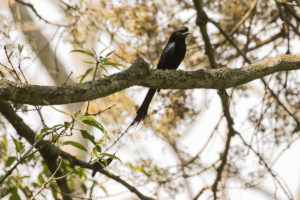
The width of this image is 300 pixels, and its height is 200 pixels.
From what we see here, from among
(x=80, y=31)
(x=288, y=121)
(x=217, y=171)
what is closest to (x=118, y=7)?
(x=80, y=31)

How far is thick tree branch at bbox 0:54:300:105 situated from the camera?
2.12 metres

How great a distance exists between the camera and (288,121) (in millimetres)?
4887

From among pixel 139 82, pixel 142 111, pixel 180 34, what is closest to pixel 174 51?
pixel 180 34

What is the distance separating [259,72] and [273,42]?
7.95 ft

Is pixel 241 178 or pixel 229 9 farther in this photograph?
pixel 229 9

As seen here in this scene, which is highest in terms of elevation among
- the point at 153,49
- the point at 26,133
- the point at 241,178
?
the point at 153,49

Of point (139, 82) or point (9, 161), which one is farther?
point (9, 161)

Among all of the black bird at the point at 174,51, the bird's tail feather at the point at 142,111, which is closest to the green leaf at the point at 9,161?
the bird's tail feather at the point at 142,111

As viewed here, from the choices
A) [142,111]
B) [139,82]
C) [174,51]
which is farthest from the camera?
[174,51]

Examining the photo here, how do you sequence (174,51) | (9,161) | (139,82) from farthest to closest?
1. (174,51)
2. (9,161)
3. (139,82)

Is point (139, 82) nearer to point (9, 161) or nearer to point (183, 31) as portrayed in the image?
point (9, 161)

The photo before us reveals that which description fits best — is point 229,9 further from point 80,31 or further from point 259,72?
point 259,72

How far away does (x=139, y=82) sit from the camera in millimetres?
2516

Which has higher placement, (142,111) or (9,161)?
(142,111)
